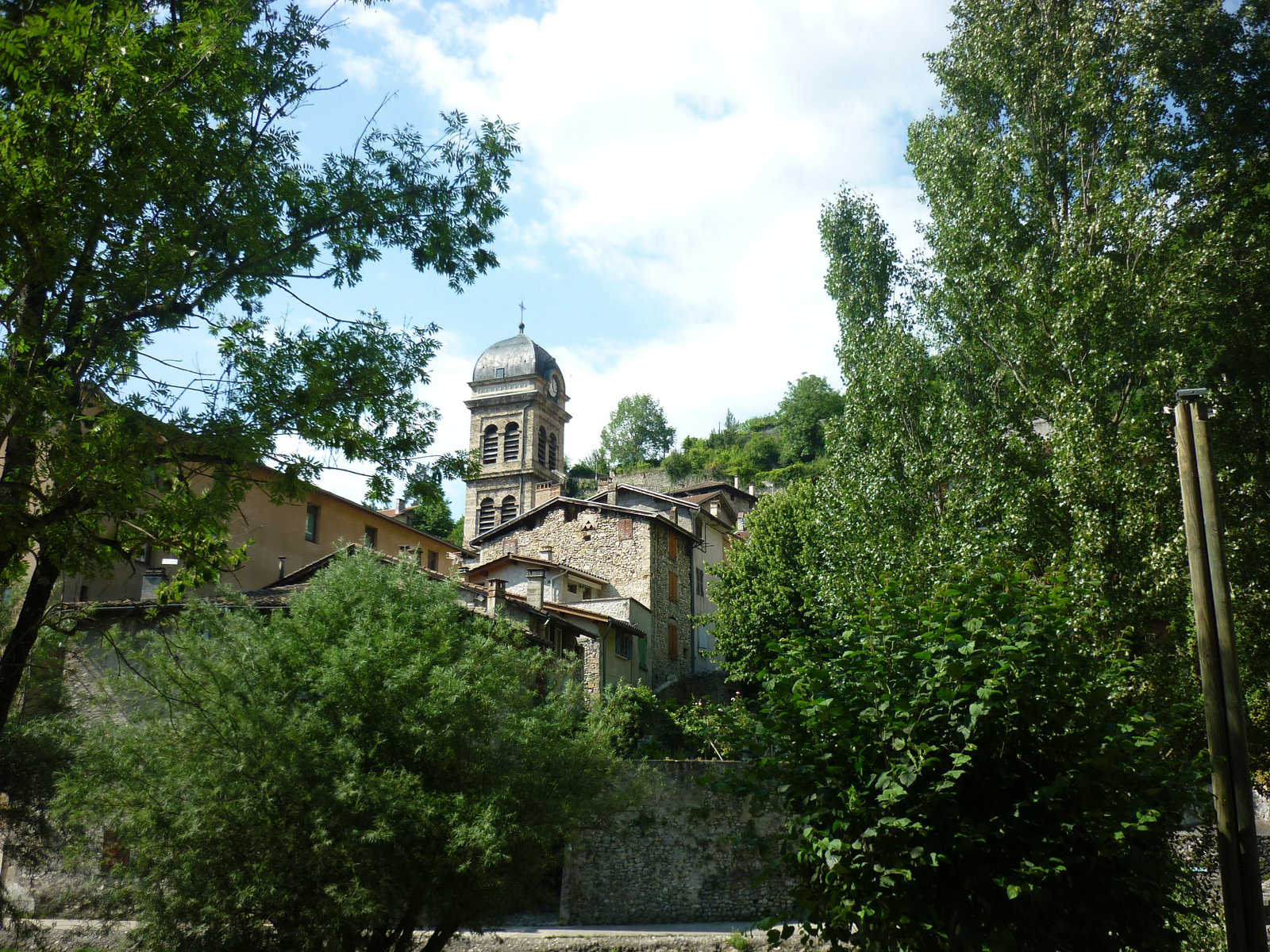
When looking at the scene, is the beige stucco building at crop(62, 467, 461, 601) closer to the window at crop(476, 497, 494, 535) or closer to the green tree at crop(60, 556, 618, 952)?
the green tree at crop(60, 556, 618, 952)

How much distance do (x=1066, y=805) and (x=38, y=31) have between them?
8101mm

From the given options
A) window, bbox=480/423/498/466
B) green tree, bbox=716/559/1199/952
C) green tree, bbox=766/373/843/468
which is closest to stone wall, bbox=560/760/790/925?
green tree, bbox=716/559/1199/952

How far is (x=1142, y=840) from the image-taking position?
6.33 m

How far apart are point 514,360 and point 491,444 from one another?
233 inches

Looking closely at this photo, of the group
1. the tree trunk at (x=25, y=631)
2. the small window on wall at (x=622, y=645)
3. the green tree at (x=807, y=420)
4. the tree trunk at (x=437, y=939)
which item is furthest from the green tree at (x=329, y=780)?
the green tree at (x=807, y=420)

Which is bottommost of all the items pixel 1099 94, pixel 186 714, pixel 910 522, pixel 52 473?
pixel 186 714

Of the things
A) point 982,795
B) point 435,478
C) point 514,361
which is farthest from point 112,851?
point 514,361

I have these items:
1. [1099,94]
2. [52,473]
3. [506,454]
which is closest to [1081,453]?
[1099,94]

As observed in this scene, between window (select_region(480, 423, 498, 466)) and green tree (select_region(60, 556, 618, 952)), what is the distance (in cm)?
4006

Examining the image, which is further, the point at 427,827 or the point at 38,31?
the point at 427,827

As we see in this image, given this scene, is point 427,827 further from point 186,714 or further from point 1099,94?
point 1099,94

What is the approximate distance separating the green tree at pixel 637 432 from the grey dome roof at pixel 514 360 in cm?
1641

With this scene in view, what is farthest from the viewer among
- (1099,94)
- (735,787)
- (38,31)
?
(1099,94)

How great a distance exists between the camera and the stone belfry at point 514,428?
2034 inches
